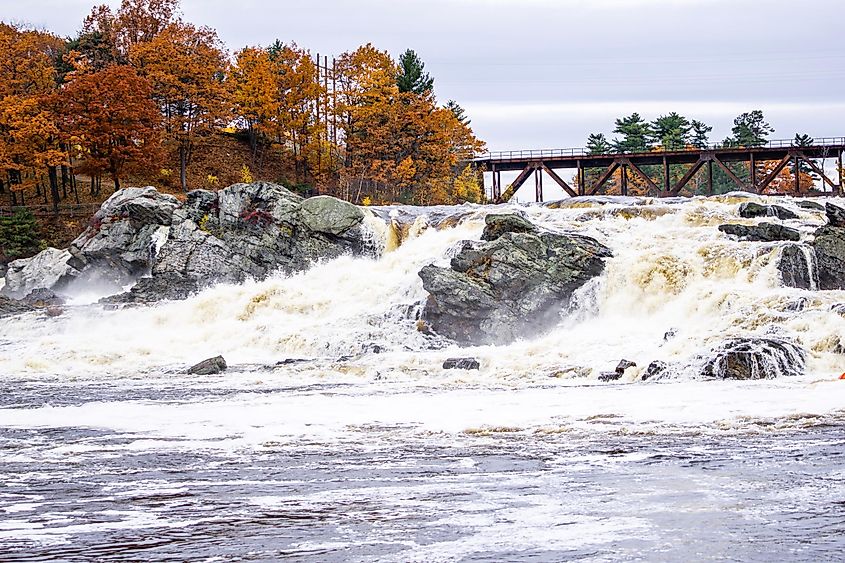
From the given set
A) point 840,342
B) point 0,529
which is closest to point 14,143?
point 840,342

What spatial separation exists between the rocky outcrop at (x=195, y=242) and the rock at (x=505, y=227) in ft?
26.2

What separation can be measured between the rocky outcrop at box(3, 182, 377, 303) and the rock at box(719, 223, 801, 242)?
14.6m

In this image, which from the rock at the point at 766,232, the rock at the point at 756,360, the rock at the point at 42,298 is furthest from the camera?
the rock at the point at 42,298

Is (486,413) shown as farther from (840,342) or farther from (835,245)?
(835,245)

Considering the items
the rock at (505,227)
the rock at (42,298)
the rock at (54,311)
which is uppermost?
the rock at (505,227)

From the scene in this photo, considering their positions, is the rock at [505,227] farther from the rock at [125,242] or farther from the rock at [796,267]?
the rock at [125,242]

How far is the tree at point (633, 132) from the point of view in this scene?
304 ft

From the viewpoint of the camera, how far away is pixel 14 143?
51.7 meters

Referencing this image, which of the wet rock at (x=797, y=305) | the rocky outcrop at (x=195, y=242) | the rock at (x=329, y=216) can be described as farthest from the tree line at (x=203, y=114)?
the wet rock at (x=797, y=305)

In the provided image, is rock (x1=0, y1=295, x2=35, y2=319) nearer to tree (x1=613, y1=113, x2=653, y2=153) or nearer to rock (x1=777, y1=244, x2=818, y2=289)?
rock (x1=777, y1=244, x2=818, y2=289)

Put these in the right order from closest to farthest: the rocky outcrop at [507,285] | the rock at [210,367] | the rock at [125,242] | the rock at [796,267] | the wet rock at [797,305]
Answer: the wet rock at [797,305]
the rock at [210,367]
the rock at [796,267]
the rocky outcrop at [507,285]
the rock at [125,242]

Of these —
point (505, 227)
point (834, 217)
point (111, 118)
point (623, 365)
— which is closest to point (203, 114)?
point (111, 118)

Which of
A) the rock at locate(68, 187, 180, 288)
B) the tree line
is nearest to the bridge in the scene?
the tree line

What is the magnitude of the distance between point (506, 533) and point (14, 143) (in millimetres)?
48166
